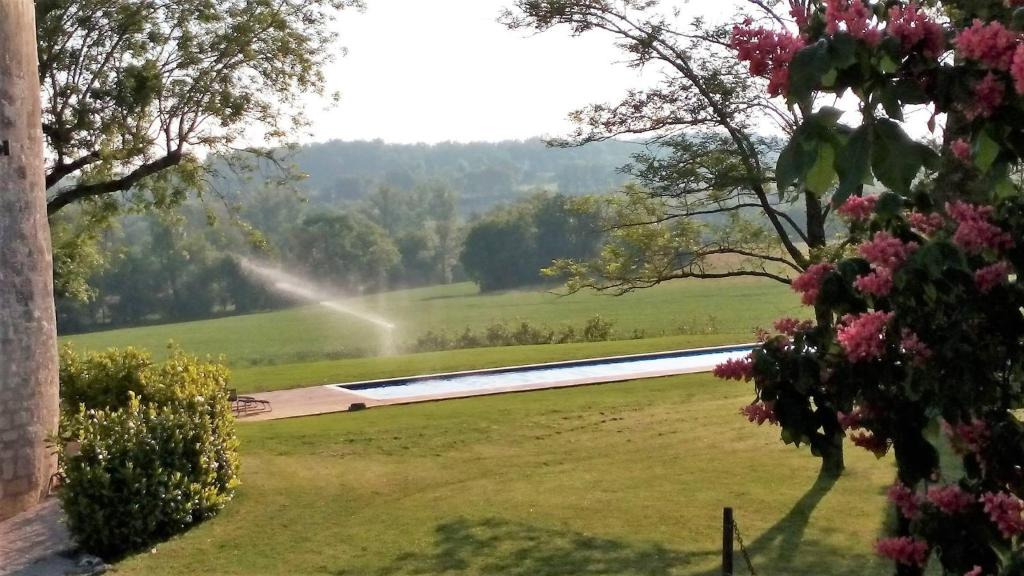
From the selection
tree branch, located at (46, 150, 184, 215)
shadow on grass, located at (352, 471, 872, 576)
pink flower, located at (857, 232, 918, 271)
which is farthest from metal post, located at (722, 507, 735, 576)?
tree branch, located at (46, 150, 184, 215)

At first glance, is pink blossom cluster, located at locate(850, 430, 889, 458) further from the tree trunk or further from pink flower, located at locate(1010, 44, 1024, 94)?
the tree trunk

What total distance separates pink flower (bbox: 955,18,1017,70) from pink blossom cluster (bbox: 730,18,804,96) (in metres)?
0.34

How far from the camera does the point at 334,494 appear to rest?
382 inches

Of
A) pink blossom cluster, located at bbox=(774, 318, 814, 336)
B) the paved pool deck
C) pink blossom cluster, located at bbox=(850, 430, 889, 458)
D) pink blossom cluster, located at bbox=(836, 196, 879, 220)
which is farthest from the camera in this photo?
the paved pool deck

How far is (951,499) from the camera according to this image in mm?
2967

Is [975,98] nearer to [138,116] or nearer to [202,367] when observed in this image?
[202,367]

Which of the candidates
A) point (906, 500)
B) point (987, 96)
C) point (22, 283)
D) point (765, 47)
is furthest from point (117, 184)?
point (987, 96)

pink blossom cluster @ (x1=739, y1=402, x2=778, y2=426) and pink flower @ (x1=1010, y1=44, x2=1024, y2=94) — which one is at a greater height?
pink flower @ (x1=1010, y1=44, x2=1024, y2=94)

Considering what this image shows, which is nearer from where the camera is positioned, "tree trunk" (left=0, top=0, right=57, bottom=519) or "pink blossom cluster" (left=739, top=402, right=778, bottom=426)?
"pink blossom cluster" (left=739, top=402, right=778, bottom=426)

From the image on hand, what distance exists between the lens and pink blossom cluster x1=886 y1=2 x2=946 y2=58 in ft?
7.22

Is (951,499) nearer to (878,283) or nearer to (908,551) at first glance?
(908,551)

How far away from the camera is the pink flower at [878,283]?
→ 9.37 ft

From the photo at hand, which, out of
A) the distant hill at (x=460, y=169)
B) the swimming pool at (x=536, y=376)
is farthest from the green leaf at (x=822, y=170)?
the distant hill at (x=460, y=169)

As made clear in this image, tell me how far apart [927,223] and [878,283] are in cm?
79
